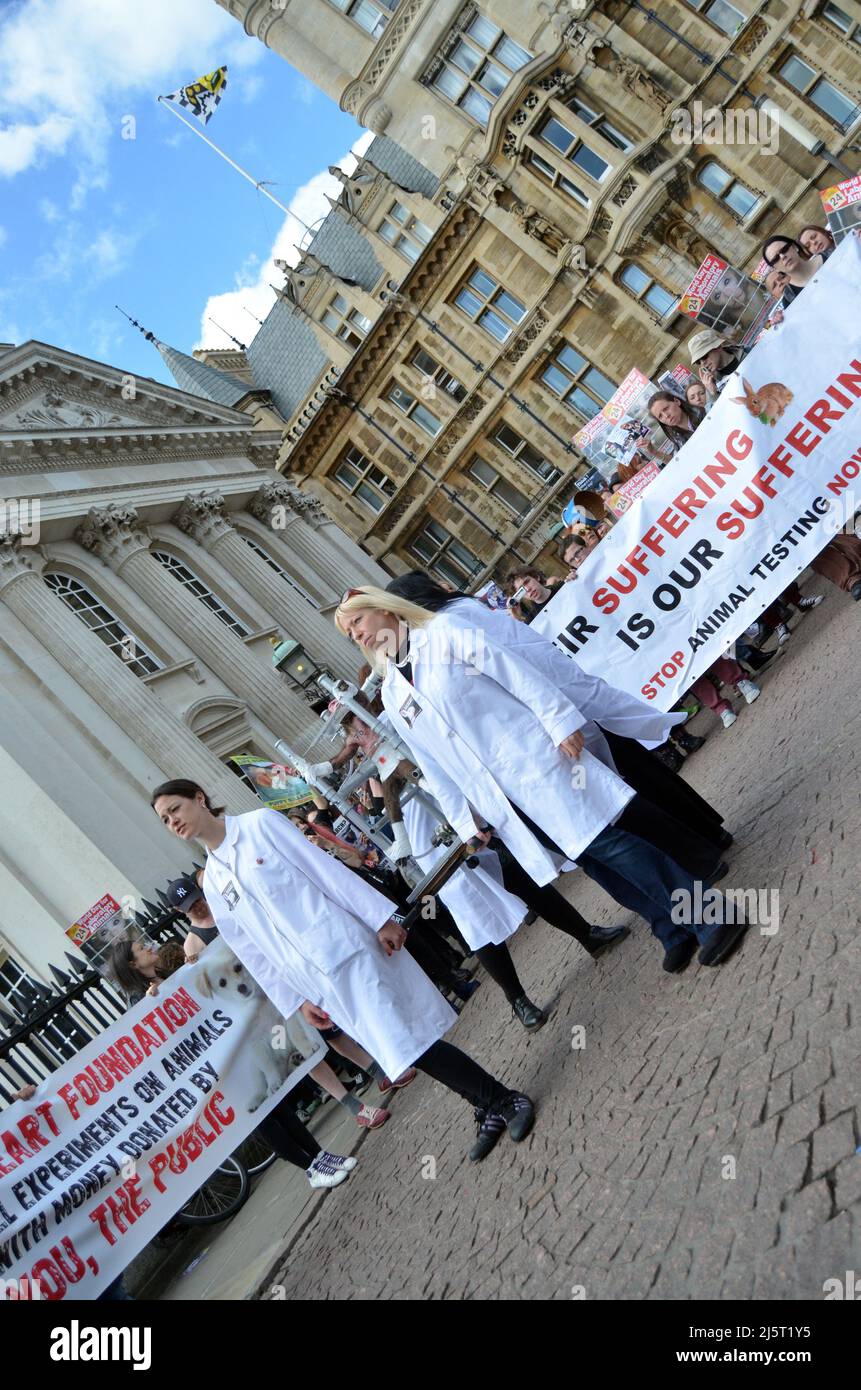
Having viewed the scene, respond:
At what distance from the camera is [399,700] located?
5.63 meters

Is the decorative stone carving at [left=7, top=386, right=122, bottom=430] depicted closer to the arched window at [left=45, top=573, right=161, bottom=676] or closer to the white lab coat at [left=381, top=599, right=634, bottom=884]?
the arched window at [left=45, top=573, right=161, bottom=676]

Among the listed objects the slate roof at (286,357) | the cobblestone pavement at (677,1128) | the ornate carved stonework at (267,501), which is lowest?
the cobblestone pavement at (677,1128)

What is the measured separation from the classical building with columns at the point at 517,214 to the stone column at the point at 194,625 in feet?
49.8

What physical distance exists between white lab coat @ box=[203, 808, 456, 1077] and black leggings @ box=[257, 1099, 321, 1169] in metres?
2.54

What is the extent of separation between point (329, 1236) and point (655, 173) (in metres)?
32.0

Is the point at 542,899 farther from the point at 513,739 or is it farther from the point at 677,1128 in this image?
the point at 677,1128

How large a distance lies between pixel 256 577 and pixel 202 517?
8.05 feet

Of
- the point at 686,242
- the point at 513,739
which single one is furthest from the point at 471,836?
the point at 686,242

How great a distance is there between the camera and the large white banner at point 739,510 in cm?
840

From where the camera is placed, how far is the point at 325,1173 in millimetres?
7359

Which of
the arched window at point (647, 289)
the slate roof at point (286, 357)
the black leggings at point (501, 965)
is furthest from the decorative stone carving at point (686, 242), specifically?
the black leggings at point (501, 965)

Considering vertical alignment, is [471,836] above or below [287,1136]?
above

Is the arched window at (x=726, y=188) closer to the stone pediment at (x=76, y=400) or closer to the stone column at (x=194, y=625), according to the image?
the stone pediment at (x=76, y=400)
